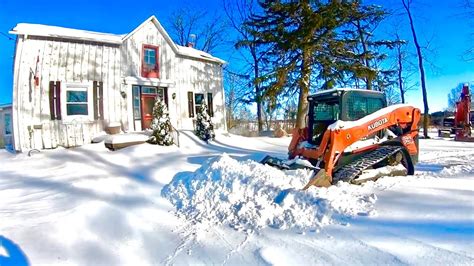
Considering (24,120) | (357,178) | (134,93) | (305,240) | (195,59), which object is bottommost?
(305,240)

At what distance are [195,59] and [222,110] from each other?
3601mm

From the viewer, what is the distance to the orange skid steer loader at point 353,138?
5066mm

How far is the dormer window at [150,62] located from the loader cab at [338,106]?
34.7 feet

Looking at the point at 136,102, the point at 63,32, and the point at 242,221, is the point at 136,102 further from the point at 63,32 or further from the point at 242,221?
the point at 242,221

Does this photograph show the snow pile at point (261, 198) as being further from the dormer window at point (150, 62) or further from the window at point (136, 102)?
the dormer window at point (150, 62)

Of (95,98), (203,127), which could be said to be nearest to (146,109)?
(95,98)

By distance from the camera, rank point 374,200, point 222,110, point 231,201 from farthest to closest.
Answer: point 222,110
point 231,201
point 374,200

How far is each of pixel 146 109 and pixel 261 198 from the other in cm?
1168

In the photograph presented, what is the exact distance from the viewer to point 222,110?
18.0 metres

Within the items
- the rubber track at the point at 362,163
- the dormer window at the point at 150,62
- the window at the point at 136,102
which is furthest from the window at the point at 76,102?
the rubber track at the point at 362,163

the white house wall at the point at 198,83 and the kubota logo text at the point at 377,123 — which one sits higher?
the white house wall at the point at 198,83

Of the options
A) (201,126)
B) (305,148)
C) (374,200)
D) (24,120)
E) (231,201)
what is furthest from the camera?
(201,126)

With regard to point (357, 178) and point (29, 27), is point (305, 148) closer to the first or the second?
point (357, 178)

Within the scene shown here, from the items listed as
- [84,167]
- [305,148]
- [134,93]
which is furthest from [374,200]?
[134,93]
